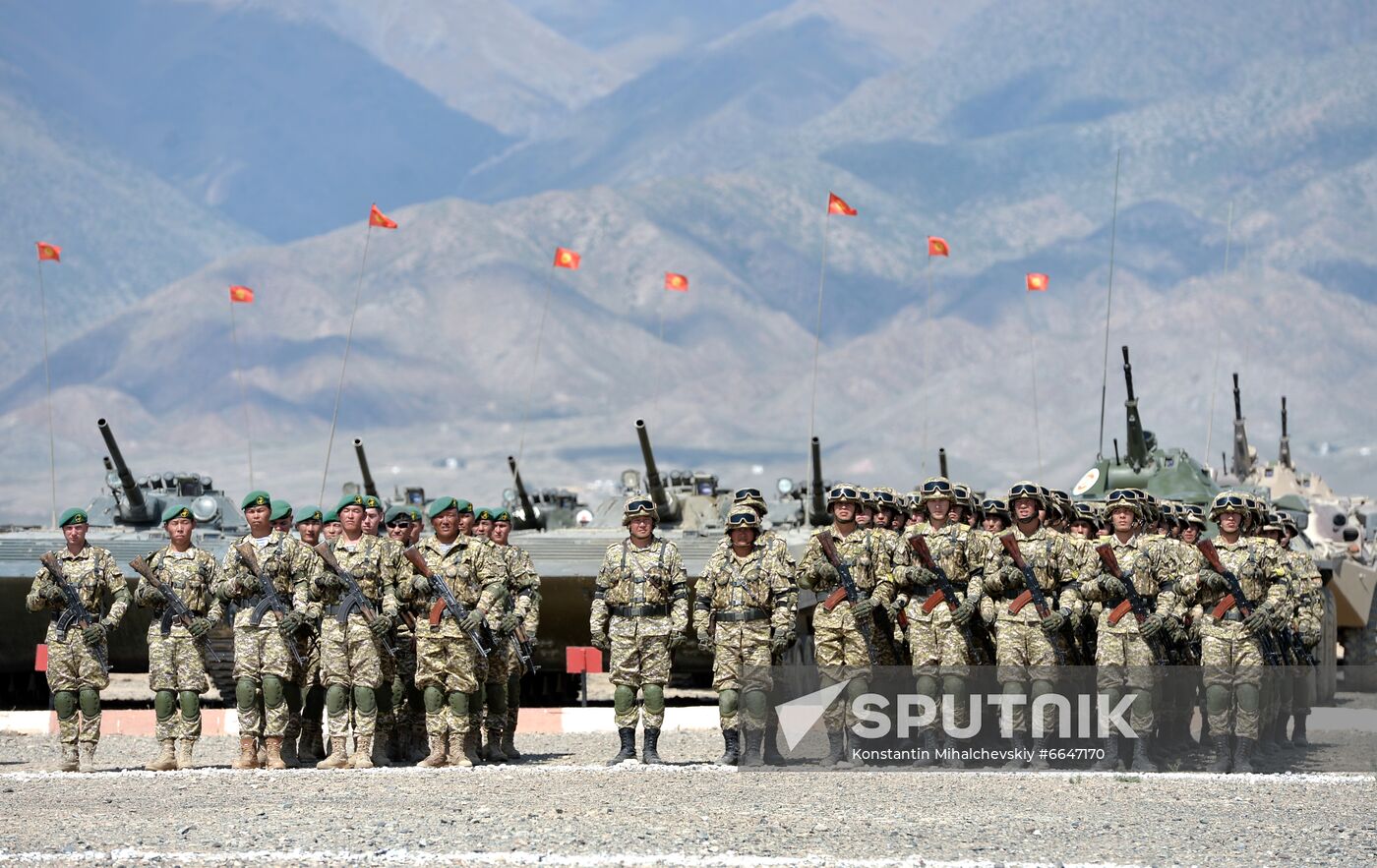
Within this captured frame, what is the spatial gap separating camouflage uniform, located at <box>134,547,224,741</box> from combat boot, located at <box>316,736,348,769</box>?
964mm

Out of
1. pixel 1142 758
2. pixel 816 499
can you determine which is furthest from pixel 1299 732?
pixel 816 499

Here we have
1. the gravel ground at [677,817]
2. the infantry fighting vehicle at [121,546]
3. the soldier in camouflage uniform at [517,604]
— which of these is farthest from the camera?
the infantry fighting vehicle at [121,546]

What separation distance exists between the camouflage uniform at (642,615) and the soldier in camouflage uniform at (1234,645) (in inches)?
137

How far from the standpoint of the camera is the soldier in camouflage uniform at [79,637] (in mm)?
16828

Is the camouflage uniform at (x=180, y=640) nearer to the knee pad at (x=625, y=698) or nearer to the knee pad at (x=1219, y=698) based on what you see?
the knee pad at (x=625, y=698)

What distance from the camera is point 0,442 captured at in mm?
144875

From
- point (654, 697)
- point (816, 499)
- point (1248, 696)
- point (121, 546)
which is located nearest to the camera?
point (1248, 696)

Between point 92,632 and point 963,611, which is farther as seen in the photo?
point 92,632

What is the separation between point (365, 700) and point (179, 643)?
1.35 meters

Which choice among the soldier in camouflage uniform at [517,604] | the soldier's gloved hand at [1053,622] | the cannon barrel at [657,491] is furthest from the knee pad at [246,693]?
the cannon barrel at [657,491]

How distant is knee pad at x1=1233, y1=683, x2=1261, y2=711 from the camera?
632 inches

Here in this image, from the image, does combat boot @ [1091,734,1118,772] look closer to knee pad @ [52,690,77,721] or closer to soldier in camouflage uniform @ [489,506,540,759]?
soldier in camouflage uniform @ [489,506,540,759]

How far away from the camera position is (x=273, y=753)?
54.7 feet

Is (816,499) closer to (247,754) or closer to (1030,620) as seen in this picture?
(1030,620)
